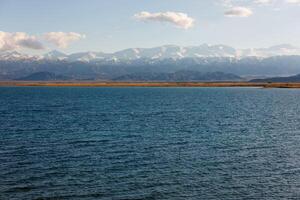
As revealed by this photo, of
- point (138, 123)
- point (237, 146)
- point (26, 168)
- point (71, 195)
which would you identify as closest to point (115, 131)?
point (138, 123)

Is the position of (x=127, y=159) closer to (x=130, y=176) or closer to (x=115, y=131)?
(x=130, y=176)

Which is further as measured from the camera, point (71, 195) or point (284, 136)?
point (284, 136)

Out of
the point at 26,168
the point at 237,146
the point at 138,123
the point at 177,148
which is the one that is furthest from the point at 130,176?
the point at 138,123

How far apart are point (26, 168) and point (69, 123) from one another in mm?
39920

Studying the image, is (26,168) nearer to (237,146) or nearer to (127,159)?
(127,159)

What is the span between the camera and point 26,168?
42469mm

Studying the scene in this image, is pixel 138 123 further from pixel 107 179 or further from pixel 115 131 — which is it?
pixel 107 179

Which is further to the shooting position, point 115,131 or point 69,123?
point 69,123

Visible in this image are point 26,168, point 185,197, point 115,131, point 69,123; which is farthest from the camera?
point 69,123

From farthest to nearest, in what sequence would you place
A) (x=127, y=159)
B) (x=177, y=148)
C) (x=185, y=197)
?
1. (x=177, y=148)
2. (x=127, y=159)
3. (x=185, y=197)

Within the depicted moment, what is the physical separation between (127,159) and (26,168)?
1080cm

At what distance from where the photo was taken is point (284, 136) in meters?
64.1

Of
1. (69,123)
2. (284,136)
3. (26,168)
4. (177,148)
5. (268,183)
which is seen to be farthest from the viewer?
(69,123)

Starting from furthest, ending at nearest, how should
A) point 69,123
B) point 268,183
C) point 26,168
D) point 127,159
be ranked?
point 69,123 → point 127,159 → point 26,168 → point 268,183
